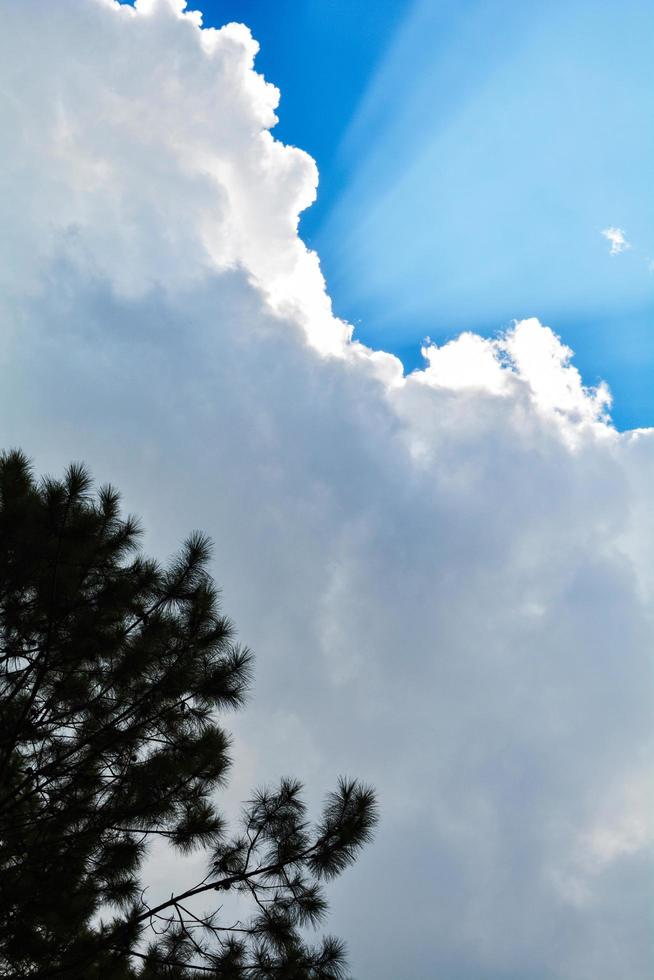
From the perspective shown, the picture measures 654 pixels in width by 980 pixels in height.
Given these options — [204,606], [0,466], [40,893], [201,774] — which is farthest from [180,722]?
[0,466]

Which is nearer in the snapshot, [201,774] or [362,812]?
[362,812]

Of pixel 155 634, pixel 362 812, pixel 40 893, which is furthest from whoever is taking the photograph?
pixel 155 634

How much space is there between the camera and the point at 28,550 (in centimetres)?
644

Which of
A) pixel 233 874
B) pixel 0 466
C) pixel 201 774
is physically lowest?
pixel 233 874

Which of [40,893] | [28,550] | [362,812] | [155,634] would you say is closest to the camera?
[40,893]

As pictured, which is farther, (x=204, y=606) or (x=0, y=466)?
(x=204, y=606)

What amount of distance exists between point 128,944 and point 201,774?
1.51 meters

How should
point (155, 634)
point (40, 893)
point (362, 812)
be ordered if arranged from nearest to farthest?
point (40, 893), point (362, 812), point (155, 634)

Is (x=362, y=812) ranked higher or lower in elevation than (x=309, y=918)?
higher

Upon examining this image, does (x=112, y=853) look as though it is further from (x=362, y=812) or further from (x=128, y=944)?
(x=362, y=812)

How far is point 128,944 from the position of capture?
5.62 m

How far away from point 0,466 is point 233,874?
A: 4.72 metres

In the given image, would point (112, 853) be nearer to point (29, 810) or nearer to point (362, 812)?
point (29, 810)

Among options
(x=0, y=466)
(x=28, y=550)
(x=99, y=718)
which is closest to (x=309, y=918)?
(x=99, y=718)
